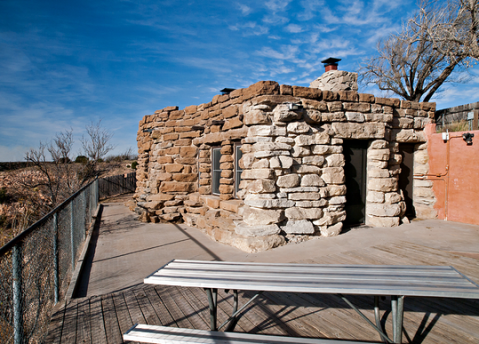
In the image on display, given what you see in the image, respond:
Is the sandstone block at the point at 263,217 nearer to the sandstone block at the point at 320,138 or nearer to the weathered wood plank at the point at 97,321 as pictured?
the sandstone block at the point at 320,138

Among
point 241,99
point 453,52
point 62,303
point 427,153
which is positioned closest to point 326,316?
point 62,303

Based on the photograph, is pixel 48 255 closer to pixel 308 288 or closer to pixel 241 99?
pixel 308 288

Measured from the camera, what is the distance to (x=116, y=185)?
17.8m

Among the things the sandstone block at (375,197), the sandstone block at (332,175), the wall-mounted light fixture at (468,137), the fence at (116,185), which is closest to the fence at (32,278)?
the sandstone block at (332,175)

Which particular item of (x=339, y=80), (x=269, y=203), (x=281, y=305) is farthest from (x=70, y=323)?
(x=339, y=80)

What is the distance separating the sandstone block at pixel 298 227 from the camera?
5164 mm

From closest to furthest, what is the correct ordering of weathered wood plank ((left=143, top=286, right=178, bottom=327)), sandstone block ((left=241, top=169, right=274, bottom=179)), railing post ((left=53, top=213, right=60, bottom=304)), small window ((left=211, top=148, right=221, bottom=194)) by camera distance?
weathered wood plank ((left=143, top=286, right=178, bottom=327))
railing post ((left=53, top=213, right=60, bottom=304))
sandstone block ((left=241, top=169, right=274, bottom=179))
small window ((left=211, top=148, right=221, bottom=194))

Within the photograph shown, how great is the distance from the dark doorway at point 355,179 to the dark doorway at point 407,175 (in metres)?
1.48

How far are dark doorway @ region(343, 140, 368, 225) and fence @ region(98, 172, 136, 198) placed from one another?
14936mm

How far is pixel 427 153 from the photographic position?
6805 millimetres

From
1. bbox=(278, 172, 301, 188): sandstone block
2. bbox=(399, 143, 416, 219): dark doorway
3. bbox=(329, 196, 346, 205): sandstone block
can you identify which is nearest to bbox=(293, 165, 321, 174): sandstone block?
bbox=(278, 172, 301, 188): sandstone block

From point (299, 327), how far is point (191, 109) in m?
6.43

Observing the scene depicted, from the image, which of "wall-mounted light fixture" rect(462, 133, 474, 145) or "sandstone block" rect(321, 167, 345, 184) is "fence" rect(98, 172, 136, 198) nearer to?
"sandstone block" rect(321, 167, 345, 184)

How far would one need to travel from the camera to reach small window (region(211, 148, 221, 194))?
281 inches
